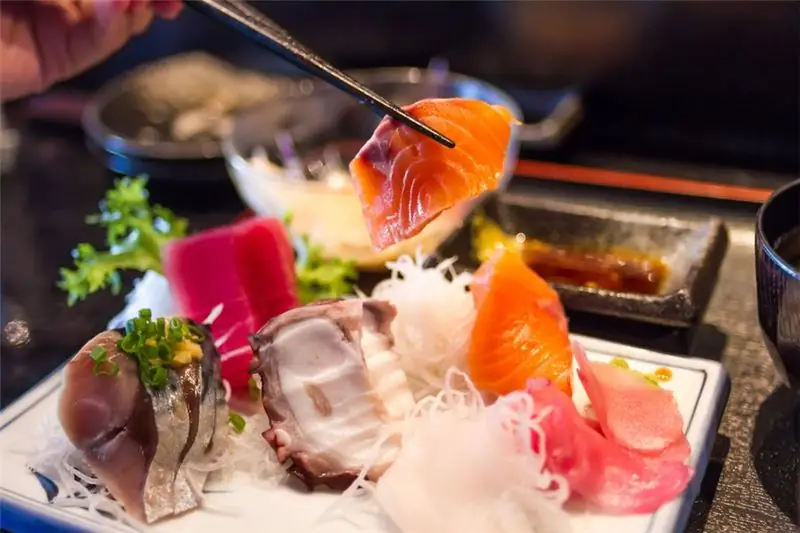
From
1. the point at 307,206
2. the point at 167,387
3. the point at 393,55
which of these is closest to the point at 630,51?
the point at 393,55

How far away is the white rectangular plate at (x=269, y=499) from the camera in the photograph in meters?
1.43

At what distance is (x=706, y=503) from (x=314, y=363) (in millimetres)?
761

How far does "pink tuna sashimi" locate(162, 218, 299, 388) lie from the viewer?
1.85m

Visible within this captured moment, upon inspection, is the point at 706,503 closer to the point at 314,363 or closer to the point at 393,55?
the point at 314,363

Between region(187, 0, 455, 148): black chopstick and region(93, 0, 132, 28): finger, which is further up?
region(187, 0, 455, 148): black chopstick

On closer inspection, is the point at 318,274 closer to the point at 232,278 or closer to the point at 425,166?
the point at 232,278

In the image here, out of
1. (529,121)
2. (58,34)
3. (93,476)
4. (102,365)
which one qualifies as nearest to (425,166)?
(102,365)

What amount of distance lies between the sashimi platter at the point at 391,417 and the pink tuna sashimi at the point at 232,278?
0.09 m

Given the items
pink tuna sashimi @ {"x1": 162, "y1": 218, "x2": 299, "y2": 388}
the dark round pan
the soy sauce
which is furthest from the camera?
the dark round pan

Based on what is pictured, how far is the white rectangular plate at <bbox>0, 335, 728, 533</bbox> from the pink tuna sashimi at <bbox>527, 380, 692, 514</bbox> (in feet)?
0.08

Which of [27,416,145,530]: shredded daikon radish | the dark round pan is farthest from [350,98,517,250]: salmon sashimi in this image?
the dark round pan

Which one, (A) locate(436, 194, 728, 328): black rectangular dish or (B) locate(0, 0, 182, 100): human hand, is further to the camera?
(B) locate(0, 0, 182, 100): human hand

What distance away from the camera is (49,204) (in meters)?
2.95

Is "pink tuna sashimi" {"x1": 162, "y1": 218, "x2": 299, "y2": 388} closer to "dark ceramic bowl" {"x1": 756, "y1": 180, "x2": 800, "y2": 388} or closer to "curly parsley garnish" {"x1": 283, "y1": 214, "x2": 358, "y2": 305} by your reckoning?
"curly parsley garnish" {"x1": 283, "y1": 214, "x2": 358, "y2": 305}
